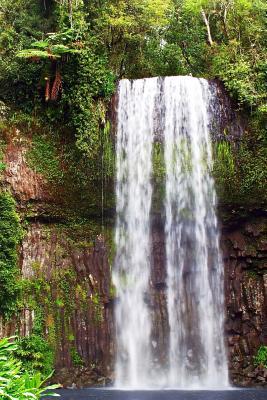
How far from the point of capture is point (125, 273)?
13195 millimetres

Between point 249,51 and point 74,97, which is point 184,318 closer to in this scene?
point 74,97

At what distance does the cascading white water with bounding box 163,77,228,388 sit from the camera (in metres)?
12.3

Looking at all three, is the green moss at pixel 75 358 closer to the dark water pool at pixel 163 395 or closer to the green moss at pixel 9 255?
the dark water pool at pixel 163 395

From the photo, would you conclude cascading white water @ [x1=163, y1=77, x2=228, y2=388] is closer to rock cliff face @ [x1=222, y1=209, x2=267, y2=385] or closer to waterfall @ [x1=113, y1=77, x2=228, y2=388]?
waterfall @ [x1=113, y1=77, x2=228, y2=388]

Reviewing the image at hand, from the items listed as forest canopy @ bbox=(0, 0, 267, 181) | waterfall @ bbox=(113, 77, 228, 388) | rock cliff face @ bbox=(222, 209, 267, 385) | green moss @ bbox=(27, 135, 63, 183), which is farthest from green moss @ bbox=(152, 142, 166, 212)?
green moss @ bbox=(27, 135, 63, 183)

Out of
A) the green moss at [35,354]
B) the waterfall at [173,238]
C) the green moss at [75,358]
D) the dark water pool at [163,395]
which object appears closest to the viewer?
the dark water pool at [163,395]

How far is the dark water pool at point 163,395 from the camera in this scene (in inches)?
376

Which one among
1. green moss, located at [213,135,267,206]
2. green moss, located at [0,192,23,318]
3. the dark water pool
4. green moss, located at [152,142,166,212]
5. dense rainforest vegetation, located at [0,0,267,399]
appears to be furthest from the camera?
green moss, located at [152,142,166,212]

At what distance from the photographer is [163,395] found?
997 centimetres

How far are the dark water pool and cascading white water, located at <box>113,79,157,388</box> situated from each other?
1475 millimetres

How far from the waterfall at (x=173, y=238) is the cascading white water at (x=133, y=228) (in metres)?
0.03

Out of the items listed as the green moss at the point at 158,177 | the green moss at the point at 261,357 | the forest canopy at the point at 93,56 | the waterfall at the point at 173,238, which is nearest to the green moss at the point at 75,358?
the waterfall at the point at 173,238

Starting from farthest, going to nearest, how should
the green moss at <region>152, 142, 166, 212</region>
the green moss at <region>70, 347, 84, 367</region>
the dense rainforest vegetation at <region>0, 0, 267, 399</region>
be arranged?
the green moss at <region>152, 142, 166, 212</region> → the dense rainforest vegetation at <region>0, 0, 267, 399</region> → the green moss at <region>70, 347, 84, 367</region>

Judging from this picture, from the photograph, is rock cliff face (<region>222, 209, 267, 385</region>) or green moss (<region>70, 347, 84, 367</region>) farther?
rock cliff face (<region>222, 209, 267, 385</region>)
